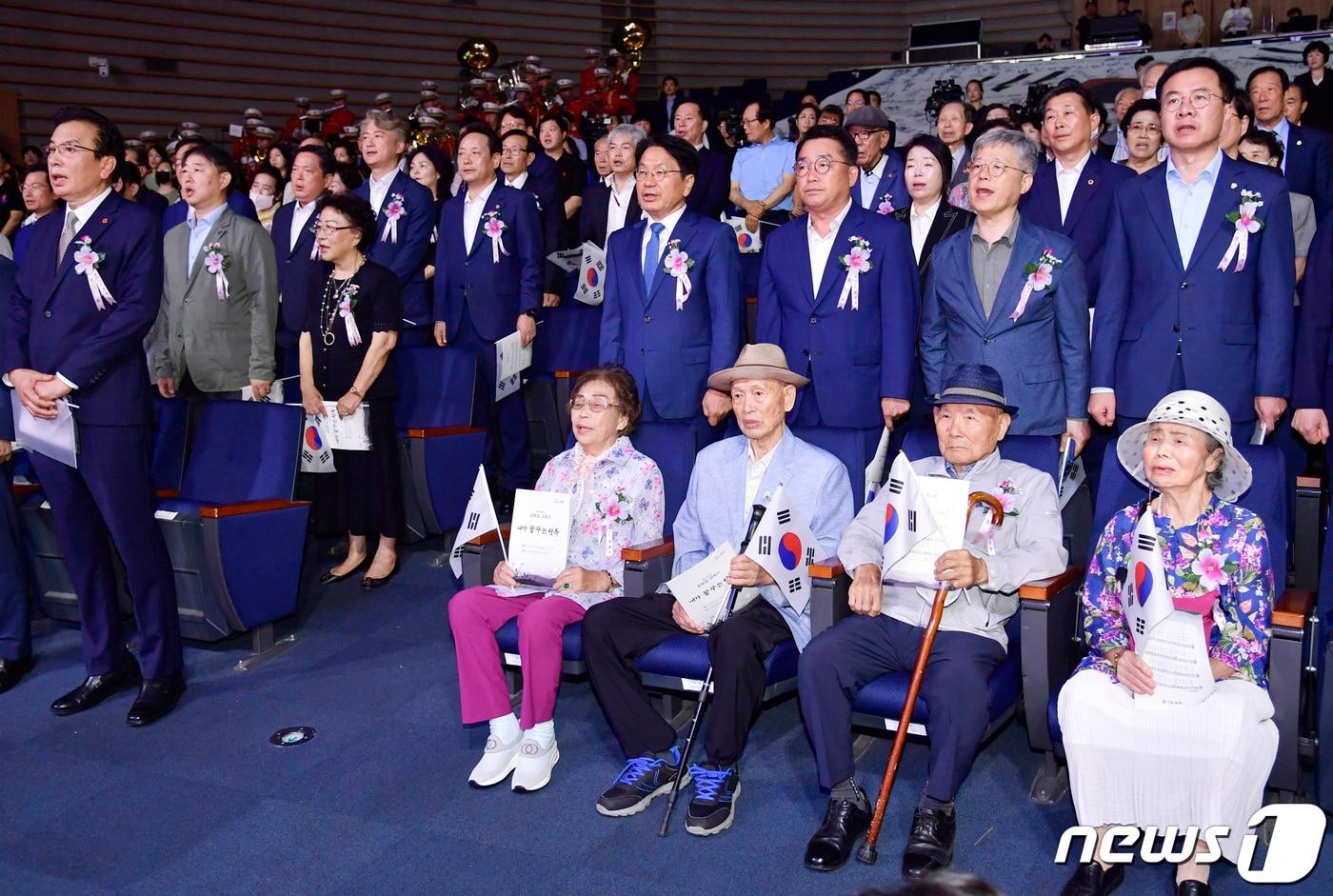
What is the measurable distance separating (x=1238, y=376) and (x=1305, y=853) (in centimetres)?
137

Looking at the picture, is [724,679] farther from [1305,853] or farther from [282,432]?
[282,432]

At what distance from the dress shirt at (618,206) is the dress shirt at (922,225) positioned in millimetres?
1781

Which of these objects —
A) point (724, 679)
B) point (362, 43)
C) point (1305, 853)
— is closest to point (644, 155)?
point (724, 679)

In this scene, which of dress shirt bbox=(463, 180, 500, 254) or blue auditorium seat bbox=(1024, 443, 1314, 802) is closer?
blue auditorium seat bbox=(1024, 443, 1314, 802)

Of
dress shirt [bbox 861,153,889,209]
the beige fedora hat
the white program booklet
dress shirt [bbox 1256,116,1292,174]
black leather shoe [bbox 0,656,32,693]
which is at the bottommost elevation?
black leather shoe [bbox 0,656,32,693]

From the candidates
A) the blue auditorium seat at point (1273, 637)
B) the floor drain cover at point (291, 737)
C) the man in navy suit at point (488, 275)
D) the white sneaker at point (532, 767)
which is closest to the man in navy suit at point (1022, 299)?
the blue auditorium seat at point (1273, 637)

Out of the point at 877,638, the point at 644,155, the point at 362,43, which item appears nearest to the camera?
the point at 877,638

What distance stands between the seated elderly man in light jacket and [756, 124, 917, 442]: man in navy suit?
693 millimetres

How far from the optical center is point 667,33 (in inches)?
603

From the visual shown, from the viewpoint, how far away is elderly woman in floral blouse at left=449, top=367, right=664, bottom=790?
3.26 metres

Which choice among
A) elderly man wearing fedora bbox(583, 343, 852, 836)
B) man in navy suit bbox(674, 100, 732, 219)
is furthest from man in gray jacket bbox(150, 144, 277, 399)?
man in navy suit bbox(674, 100, 732, 219)

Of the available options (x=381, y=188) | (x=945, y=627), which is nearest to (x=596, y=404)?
(x=945, y=627)

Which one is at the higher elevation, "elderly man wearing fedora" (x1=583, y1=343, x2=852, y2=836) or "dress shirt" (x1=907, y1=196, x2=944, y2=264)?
"dress shirt" (x1=907, y1=196, x2=944, y2=264)

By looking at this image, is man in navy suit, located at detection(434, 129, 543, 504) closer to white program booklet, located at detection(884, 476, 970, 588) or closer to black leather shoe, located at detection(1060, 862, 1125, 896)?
white program booklet, located at detection(884, 476, 970, 588)
